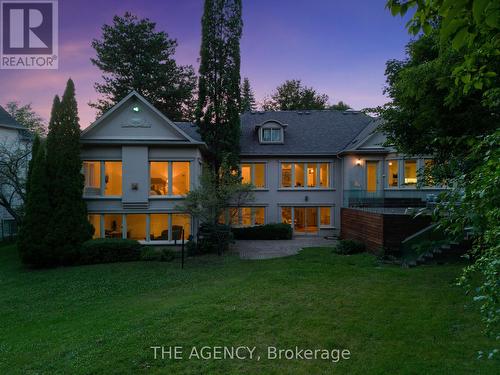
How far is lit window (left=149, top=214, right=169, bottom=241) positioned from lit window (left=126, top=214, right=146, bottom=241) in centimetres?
41

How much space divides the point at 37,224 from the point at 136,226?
14.2 ft

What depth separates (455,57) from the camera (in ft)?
26.5

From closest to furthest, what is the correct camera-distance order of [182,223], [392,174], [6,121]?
[182,223]
[392,174]
[6,121]

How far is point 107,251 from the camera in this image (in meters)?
14.6

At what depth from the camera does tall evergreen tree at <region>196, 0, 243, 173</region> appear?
19344mm

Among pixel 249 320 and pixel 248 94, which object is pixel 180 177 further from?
pixel 248 94

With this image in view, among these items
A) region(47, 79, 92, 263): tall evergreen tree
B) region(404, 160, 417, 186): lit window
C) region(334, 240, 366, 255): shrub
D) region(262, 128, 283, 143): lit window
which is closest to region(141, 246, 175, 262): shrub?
region(47, 79, 92, 263): tall evergreen tree

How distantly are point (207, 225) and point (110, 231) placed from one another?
514cm

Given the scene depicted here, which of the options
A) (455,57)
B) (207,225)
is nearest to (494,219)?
(455,57)

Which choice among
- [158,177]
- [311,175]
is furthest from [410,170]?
[158,177]

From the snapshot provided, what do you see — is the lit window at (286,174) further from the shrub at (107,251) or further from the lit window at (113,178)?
the shrub at (107,251)

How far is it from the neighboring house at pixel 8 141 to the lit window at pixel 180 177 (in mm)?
13399

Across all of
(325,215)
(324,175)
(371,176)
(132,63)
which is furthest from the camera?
(132,63)

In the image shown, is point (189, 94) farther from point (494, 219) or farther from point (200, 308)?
point (494, 219)
